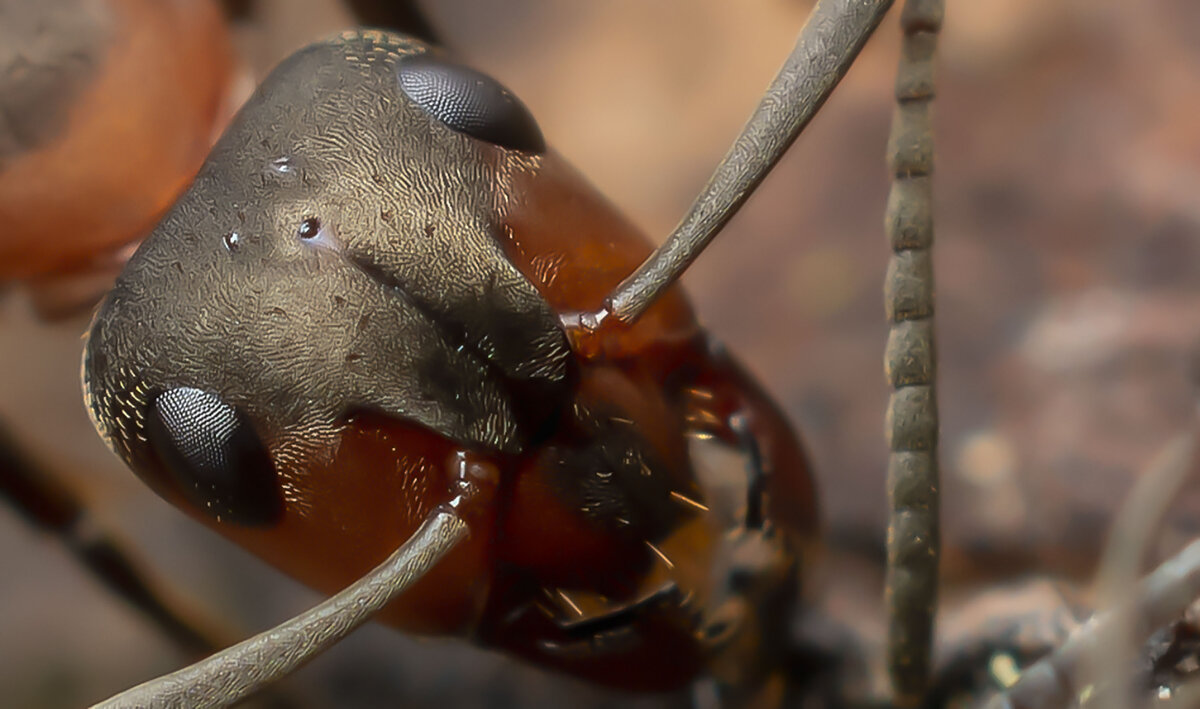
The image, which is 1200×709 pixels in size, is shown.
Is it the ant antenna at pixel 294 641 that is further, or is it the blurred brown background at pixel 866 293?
the blurred brown background at pixel 866 293

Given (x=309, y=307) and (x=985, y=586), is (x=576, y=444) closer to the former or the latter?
(x=309, y=307)

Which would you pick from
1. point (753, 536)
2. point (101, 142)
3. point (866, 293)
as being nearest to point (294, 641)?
point (753, 536)

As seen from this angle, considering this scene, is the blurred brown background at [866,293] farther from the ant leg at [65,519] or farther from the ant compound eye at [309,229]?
the ant compound eye at [309,229]

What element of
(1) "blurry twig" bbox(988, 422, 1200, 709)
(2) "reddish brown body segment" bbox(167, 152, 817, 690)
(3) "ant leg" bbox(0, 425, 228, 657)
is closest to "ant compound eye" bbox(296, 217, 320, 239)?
(2) "reddish brown body segment" bbox(167, 152, 817, 690)

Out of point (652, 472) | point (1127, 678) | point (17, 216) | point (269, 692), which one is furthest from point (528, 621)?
point (17, 216)

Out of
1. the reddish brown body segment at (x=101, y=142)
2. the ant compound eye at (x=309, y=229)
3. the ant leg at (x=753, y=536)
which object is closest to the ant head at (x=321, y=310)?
the ant compound eye at (x=309, y=229)

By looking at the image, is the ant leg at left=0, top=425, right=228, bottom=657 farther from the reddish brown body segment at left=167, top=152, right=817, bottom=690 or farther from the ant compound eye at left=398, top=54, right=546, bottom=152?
the ant compound eye at left=398, top=54, right=546, bottom=152
